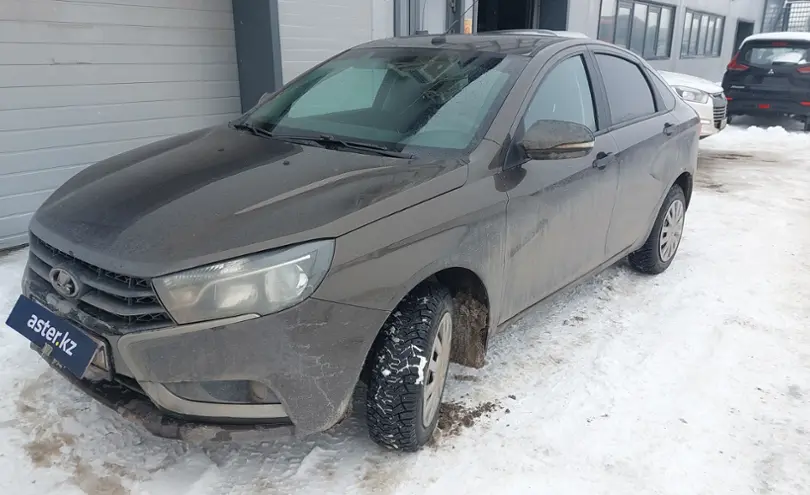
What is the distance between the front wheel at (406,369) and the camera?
2479 mm

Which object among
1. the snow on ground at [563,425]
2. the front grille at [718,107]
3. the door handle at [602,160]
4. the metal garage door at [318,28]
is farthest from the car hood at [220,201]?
the front grille at [718,107]

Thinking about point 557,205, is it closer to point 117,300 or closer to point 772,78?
point 117,300

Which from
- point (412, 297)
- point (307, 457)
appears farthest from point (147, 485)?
point (412, 297)

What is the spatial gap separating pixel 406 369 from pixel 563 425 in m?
0.93

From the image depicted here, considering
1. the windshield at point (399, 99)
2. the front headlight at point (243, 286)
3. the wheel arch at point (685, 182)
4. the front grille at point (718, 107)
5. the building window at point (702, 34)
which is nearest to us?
the front headlight at point (243, 286)

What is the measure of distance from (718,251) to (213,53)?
16.3 ft

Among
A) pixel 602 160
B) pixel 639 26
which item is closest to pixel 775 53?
pixel 639 26

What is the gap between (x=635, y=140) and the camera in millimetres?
4008

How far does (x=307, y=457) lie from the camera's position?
2.68 meters

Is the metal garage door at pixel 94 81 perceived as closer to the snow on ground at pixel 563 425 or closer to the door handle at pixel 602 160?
the snow on ground at pixel 563 425

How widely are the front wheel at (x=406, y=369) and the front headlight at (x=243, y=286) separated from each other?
0.47 metres

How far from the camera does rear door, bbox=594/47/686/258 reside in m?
3.90

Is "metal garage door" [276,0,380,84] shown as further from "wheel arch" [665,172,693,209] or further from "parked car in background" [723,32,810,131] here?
"parked car in background" [723,32,810,131]

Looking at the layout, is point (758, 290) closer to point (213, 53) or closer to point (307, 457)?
point (307, 457)
